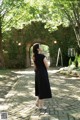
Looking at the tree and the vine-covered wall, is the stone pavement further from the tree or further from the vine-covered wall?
the vine-covered wall

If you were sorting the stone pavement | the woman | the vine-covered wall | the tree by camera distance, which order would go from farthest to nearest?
1. the vine-covered wall
2. the tree
3. the woman
4. the stone pavement

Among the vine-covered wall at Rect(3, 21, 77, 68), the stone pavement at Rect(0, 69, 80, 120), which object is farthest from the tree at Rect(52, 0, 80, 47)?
the vine-covered wall at Rect(3, 21, 77, 68)

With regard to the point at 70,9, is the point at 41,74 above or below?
below

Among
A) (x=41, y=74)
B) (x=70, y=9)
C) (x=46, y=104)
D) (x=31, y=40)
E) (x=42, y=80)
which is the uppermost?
(x=70, y=9)

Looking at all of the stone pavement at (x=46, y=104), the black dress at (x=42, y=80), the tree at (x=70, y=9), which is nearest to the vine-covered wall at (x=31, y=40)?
the tree at (x=70, y=9)

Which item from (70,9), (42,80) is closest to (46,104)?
(42,80)

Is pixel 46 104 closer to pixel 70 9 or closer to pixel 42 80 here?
pixel 42 80

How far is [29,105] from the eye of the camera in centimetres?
774

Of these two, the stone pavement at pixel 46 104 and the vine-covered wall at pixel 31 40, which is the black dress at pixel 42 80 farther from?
the vine-covered wall at pixel 31 40

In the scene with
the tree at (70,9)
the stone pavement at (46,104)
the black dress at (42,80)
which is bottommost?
the stone pavement at (46,104)

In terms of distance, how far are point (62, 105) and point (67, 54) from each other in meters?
21.7

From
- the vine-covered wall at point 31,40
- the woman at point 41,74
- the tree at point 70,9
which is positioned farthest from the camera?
the vine-covered wall at point 31,40

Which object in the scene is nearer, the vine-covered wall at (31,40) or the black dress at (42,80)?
the black dress at (42,80)

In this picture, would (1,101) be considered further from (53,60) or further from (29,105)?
(53,60)
